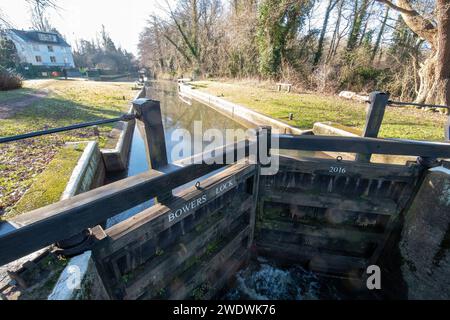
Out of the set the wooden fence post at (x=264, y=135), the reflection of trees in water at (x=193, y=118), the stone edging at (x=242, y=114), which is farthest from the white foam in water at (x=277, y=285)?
the reflection of trees in water at (x=193, y=118)

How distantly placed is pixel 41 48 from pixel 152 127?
59.7 metres

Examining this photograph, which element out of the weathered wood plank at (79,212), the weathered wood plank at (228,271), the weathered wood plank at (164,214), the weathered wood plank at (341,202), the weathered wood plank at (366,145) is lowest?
the weathered wood plank at (228,271)

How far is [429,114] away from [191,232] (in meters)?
11.7

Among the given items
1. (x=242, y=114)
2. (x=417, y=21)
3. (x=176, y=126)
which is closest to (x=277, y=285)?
(x=242, y=114)

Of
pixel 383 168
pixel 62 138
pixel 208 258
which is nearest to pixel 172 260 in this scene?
pixel 208 258

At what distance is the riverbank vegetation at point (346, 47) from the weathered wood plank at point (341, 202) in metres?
10.3

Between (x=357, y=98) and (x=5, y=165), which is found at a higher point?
(x=357, y=98)

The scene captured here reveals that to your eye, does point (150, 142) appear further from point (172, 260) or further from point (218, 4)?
point (218, 4)

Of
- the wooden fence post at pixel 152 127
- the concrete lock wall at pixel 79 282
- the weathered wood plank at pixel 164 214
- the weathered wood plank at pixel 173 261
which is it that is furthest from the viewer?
the weathered wood plank at pixel 173 261

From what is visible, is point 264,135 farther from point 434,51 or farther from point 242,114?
point 434,51

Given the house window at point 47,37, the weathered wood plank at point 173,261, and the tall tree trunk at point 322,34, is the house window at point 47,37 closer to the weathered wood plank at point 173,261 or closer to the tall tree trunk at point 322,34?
the tall tree trunk at point 322,34

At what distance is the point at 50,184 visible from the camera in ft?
13.0

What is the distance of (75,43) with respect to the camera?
63.9 m

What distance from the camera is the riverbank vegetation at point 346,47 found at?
10133mm
